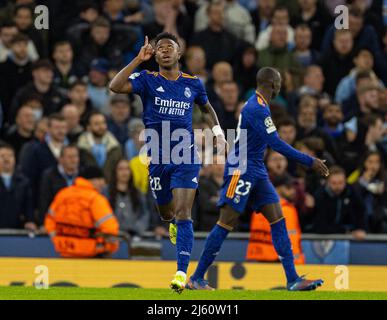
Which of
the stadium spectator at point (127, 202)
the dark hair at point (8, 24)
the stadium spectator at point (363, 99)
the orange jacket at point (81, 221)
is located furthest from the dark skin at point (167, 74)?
the dark hair at point (8, 24)

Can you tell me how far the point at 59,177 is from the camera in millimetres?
17672

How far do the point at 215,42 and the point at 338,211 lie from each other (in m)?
4.61

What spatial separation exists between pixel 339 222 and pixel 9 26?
6.47 metres

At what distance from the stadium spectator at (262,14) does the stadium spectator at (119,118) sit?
3.55 meters

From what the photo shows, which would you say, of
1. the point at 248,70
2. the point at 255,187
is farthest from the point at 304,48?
the point at 255,187

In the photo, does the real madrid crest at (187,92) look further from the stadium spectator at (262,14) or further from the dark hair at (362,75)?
the stadium spectator at (262,14)

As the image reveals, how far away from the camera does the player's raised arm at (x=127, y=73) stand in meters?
12.6

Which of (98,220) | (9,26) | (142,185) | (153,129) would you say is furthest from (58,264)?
(9,26)

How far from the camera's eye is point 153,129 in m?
13.3

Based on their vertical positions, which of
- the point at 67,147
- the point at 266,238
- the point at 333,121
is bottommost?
the point at 266,238

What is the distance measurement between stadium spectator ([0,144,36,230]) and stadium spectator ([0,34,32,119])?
7.73 ft

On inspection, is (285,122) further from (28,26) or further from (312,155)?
(28,26)

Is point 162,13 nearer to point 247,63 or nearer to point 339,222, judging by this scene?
point 247,63

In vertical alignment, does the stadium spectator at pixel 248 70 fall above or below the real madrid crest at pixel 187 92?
above
